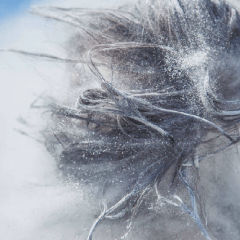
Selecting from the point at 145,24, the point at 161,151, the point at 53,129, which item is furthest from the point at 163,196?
the point at 145,24

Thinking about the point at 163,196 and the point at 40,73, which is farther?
the point at 40,73

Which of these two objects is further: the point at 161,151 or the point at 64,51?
the point at 64,51

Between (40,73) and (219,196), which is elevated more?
(40,73)

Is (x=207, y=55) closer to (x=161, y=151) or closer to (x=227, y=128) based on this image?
(x=227, y=128)

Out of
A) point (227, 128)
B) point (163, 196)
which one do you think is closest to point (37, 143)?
point (163, 196)

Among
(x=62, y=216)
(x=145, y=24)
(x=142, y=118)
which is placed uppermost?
(x=145, y=24)

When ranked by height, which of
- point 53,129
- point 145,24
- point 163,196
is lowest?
point 163,196

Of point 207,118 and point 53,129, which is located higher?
point 53,129

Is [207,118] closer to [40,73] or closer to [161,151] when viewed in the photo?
[161,151]
